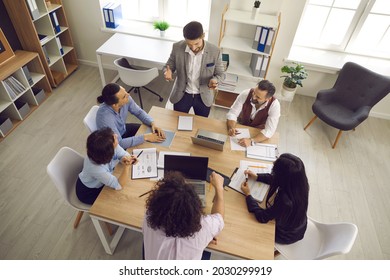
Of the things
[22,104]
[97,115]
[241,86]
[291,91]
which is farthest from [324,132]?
[22,104]

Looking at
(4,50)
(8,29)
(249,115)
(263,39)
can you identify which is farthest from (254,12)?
(8,29)

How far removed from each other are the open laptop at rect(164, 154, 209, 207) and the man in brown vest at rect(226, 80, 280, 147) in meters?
0.57

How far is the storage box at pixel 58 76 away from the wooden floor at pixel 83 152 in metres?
0.11

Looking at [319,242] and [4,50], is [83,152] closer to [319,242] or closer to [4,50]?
[4,50]

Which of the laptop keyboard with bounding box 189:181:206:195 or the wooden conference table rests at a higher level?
the laptop keyboard with bounding box 189:181:206:195

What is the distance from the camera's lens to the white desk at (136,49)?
3.57 meters

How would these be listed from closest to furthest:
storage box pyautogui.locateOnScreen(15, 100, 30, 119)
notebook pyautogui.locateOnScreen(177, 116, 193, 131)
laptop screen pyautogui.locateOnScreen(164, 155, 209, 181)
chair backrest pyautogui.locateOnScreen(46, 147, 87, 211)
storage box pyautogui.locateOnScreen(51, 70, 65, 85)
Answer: laptop screen pyautogui.locateOnScreen(164, 155, 209, 181)
chair backrest pyautogui.locateOnScreen(46, 147, 87, 211)
notebook pyautogui.locateOnScreen(177, 116, 193, 131)
storage box pyautogui.locateOnScreen(15, 100, 30, 119)
storage box pyautogui.locateOnScreen(51, 70, 65, 85)

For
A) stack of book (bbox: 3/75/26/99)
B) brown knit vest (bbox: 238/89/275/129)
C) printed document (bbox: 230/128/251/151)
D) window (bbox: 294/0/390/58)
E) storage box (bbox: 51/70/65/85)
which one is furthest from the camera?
storage box (bbox: 51/70/65/85)

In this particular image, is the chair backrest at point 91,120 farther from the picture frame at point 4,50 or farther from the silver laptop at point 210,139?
the picture frame at point 4,50

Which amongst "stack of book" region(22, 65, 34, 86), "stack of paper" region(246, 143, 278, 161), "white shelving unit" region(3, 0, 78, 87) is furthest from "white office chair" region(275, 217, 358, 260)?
"white shelving unit" region(3, 0, 78, 87)

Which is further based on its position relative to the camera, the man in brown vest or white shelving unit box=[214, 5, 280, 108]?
white shelving unit box=[214, 5, 280, 108]

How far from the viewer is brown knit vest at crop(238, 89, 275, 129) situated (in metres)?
2.56

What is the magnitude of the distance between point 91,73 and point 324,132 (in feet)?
13.2

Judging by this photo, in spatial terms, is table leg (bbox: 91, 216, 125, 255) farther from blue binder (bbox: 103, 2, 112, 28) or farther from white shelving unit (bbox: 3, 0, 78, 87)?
blue binder (bbox: 103, 2, 112, 28)
